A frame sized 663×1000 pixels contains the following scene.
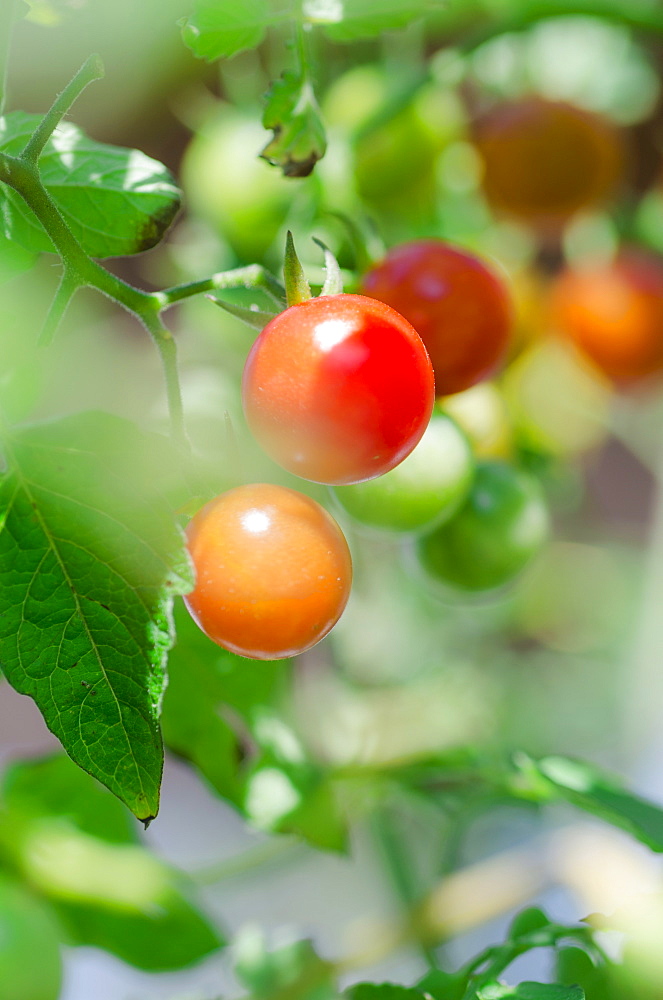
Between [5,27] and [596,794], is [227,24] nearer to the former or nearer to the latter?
[5,27]

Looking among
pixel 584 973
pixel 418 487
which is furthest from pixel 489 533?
pixel 584 973

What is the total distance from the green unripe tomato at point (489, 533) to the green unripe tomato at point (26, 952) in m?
0.23

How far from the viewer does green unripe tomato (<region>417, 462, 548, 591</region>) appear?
420mm

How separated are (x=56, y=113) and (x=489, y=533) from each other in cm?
26

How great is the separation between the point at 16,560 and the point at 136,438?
45 millimetres

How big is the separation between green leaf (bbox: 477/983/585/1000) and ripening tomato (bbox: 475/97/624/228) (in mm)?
402

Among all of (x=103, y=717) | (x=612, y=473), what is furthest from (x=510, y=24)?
(x=612, y=473)

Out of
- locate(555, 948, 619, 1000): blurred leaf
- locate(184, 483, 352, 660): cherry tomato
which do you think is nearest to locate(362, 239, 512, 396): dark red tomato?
locate(184, 483, 352, 660): cherry tomato

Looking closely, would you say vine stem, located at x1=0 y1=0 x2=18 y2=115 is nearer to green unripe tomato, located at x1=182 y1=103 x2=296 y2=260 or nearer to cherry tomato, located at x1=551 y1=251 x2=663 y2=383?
green unripe tomato, located at x1=182 y1=103 x2=296 y2=260

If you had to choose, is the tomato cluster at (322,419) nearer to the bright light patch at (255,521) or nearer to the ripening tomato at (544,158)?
the bright light patch at (255,521)

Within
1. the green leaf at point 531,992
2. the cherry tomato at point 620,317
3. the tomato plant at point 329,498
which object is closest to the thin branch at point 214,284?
the tomato plant at point 329,498

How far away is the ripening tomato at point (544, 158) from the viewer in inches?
20.5

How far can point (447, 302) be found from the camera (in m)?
0.33

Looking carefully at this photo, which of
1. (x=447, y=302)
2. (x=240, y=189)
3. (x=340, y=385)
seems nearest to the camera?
(x=340, y=385)
